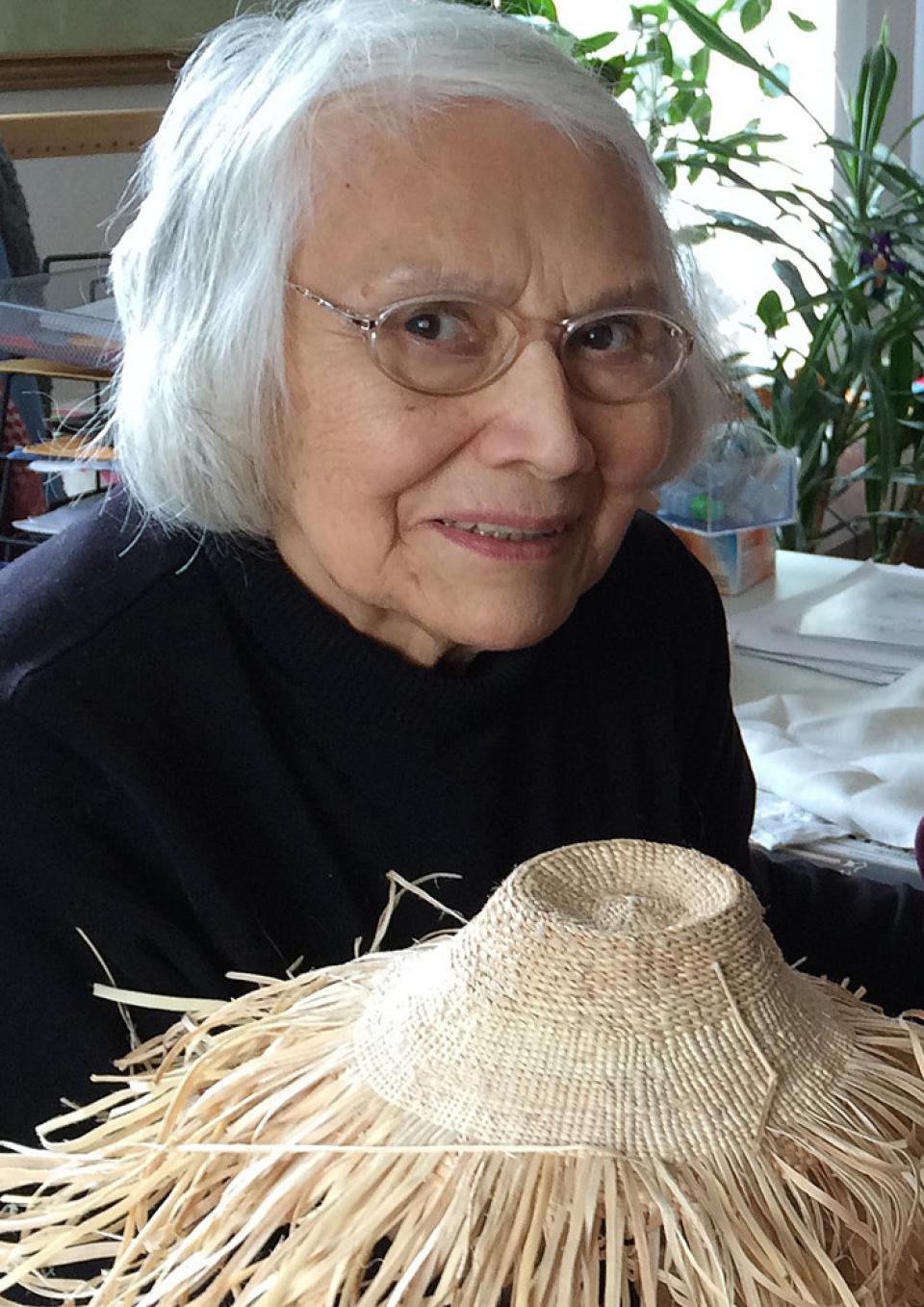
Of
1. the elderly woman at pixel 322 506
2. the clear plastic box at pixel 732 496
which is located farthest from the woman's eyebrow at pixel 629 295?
the clear plastic box at pixel 732 496

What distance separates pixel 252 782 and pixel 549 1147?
0.50m

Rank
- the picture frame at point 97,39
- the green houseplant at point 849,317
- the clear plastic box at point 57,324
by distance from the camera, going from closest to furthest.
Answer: the clear plastic box at point 57,324
the green houseplant at point 849,317
the picture frame at point 97,39

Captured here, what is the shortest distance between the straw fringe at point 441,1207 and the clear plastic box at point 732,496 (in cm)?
135

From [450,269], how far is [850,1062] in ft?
1.69

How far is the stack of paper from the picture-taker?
163 cm

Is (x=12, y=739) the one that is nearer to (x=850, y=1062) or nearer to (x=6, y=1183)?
(x=6, y=1183)

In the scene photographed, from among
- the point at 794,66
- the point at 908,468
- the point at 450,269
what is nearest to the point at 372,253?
the point at 450,269

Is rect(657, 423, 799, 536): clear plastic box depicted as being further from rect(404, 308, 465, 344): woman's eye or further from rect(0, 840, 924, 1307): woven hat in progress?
rect(0, 840, 924, 1307): woven hat in progress

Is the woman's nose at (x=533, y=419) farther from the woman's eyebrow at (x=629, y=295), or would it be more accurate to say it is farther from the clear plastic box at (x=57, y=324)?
the clear plastic box at (x=57, y=324)

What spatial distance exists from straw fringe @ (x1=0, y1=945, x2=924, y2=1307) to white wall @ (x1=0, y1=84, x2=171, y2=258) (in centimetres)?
273

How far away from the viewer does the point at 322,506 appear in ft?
2.95

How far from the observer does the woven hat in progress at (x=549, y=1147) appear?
0.40m

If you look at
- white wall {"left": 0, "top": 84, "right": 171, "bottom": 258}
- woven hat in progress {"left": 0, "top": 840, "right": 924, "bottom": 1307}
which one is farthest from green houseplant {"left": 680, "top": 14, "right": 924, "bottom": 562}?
woven hat in progress {"left": 0, "top": 840, "right": 924, "bottom": 1307}

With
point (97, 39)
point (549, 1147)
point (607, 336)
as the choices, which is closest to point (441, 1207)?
point (549, 1147)
